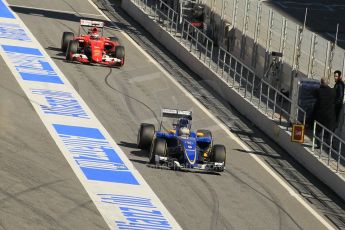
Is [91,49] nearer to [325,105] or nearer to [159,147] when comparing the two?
[325,105]

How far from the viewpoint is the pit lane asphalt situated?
79.5 feet

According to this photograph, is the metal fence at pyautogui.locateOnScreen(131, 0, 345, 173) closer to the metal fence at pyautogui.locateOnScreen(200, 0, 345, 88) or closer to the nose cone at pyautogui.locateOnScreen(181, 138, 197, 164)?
the metal fence at pyautogui.locateOnScreen(200, 0, 345, 88)

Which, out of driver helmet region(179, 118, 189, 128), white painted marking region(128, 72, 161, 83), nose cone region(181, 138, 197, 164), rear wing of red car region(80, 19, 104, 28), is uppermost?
rear wing of red car region(80, 19, 104, 28)

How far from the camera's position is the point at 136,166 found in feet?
92.6

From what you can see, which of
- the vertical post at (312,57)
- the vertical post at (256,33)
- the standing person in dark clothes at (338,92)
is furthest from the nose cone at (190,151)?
the vertical post at (256,33)

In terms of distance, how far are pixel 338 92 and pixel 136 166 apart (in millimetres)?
5630

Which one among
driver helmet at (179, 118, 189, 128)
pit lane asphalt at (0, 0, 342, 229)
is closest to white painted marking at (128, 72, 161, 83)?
pit lane asphalt at (0, 0, 342, 229)

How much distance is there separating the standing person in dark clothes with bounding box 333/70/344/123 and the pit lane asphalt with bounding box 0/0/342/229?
2.46 m

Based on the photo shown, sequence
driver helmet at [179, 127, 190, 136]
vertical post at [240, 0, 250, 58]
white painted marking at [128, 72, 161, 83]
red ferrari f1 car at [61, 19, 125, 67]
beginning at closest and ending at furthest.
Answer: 1. driver helmet at [179, 127, 190, 136]
2. white painted marking at [128, 72, 161, 83]
3. red ferrari f1 car at [61, 19, 125, 67]
4. vertical post at [240, 0, 250, 58]

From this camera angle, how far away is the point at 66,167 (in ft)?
89.5

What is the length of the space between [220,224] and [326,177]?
511cm

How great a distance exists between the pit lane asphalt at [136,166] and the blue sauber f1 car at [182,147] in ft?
0.85

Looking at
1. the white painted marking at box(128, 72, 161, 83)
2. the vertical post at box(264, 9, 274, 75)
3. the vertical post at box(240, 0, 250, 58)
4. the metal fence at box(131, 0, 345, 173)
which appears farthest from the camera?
the vertical post at box(240, 0, 250, 58)

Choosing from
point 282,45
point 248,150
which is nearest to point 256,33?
point 282,45
